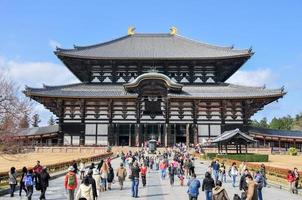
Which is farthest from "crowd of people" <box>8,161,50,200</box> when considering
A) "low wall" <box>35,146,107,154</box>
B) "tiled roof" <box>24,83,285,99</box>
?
"tiled roof" <box>24,83,285,99</box>

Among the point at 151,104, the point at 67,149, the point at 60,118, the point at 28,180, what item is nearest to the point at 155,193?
the point at 28,180

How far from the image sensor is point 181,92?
63.5 m

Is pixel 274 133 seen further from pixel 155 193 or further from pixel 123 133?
pixel 155 193

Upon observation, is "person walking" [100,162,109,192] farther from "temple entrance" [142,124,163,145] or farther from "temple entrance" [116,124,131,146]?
"temple entrance" [116,124,131,146]

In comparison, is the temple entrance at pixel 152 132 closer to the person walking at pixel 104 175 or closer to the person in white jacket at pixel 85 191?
the person walking at pixel 104 175

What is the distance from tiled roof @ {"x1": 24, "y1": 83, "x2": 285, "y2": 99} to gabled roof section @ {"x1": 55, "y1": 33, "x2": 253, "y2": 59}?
491cm

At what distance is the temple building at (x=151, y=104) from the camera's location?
203 feet

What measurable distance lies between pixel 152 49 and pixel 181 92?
43.6 feet

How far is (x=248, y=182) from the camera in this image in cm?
1273

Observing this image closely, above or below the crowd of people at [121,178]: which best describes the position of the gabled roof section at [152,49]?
above

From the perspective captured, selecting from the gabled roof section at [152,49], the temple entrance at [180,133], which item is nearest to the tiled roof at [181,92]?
the gabled roof section at [152,49]

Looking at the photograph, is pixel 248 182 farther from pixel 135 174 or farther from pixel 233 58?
pixel 233 58

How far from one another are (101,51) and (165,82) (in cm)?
1502

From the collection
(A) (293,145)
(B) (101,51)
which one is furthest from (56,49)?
(A) (293,145)
